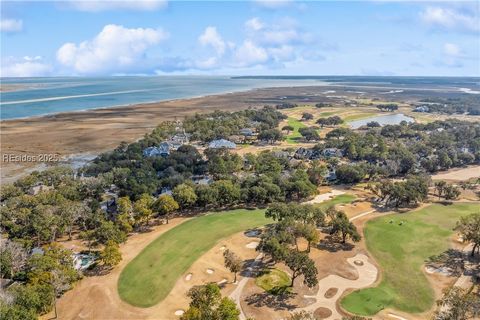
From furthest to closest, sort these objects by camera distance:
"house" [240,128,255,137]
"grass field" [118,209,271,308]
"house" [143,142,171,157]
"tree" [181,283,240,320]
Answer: "house" [240,128,255,137] < "house" [143,142,171,157] < "grass field" [118,209,271,308] < "tree" [181,283,240,320]

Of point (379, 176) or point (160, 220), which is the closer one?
point (160, 220)

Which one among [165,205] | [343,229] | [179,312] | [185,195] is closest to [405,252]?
[343,229]

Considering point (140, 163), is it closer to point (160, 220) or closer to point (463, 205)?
point (160, 220)

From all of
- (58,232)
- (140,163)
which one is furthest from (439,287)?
(140,163)

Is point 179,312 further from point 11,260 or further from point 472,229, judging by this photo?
point 472,229

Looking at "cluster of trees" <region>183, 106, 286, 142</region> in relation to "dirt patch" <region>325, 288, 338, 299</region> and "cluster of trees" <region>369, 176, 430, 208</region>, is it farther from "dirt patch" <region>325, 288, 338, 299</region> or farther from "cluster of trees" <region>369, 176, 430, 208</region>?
"dirt patch" <region>325, 288, 338, 299</region>

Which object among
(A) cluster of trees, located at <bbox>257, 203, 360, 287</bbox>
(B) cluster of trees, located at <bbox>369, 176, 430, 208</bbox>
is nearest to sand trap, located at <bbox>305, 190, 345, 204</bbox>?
(B) cluster of trees, located at <bbox>369, 176, 430, 208</bbox>

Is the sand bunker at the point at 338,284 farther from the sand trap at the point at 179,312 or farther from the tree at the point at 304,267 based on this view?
the sand trap at the point at 179,312

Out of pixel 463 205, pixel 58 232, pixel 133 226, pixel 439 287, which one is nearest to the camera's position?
pixel 439 287
